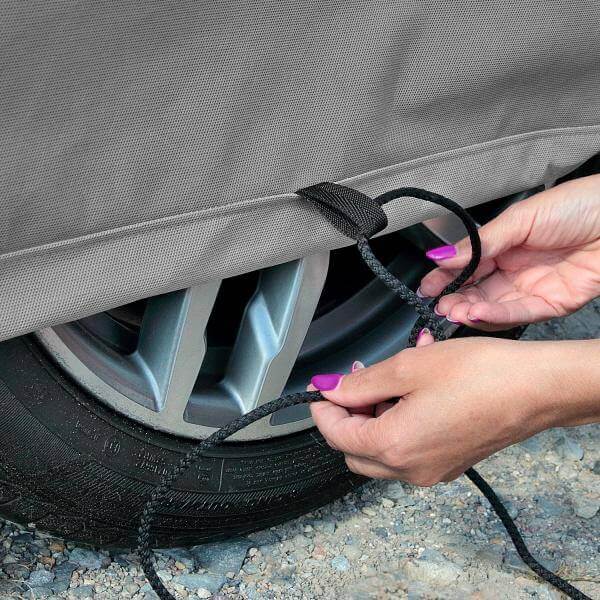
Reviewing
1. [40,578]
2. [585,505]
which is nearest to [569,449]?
[585,505]

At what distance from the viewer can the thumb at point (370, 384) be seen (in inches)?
39.2

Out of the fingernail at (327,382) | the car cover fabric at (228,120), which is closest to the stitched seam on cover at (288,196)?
the car cover fabric at (228,120)

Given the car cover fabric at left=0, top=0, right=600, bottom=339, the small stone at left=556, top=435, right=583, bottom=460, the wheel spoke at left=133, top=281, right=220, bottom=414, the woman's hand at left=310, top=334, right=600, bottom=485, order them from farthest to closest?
the small stone at left=556, top=435, right=583, bottom=460 < the wheel spoke at left=133, top=281, right=220, bottom=414 < the woman's hand at left=310, top=334, right=600, bottom=485 < the car cover fabric at left=0, top=0, right=600, bottom=339

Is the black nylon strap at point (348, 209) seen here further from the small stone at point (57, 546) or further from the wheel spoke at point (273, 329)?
the small stone at point (57, 546)

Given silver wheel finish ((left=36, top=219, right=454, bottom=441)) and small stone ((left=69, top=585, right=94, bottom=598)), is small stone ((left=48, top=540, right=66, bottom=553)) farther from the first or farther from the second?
silver wheel finish ((left=36, top=219, right=454, bottom=441))

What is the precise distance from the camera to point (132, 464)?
1170mm

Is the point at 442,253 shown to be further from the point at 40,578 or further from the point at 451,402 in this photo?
the point at 40,578

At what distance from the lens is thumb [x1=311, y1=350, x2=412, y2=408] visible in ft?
3.26

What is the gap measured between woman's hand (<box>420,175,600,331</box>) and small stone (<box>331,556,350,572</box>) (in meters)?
0.41

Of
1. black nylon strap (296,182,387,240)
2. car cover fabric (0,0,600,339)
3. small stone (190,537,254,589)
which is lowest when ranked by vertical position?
small stone (190,537,254,589)

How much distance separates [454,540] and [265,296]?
530 mm

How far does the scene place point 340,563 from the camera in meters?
1.37

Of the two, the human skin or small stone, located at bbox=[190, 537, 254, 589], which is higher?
the human skin

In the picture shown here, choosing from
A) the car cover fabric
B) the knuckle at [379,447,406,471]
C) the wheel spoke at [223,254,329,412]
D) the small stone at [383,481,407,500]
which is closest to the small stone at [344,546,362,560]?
the small stone at [383,481,407,500]
